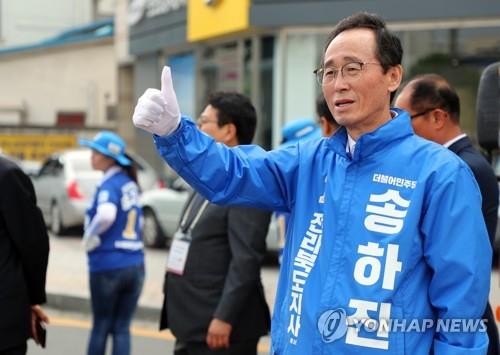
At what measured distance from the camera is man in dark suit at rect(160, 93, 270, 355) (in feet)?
13.0

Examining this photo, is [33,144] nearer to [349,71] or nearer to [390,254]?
[349,71]

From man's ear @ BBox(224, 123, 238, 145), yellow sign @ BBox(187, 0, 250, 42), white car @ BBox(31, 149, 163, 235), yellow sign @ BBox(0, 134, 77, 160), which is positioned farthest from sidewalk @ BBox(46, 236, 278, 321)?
yellow sign @ BBox(0, 134, 77, 160)

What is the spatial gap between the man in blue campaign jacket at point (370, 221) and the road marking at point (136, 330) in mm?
4849

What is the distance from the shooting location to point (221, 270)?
408 centimetres

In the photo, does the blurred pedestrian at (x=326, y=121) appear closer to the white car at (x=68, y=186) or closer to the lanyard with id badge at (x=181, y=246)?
the lanyard with id badge at (x=181, y=246)

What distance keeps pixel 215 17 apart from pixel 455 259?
13234 mm

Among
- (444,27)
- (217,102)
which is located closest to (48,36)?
(444,27)

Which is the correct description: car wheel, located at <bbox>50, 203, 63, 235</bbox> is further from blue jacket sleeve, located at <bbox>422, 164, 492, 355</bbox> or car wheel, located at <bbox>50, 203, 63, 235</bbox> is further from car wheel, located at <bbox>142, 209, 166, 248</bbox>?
blue jacket sleeve, located at <bbox>422, 164, 492, 355</bbox>

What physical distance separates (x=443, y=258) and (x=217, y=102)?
203 cm

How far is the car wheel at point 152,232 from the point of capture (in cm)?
1290

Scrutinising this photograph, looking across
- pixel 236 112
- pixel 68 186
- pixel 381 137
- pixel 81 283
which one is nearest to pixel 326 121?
pixel 236 112

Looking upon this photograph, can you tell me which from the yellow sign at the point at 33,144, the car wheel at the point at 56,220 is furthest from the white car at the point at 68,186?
the yellow sign at the point at 33,144

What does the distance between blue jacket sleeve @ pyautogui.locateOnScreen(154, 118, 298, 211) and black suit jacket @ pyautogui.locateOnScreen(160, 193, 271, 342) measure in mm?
1210

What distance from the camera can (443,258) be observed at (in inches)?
90.9
